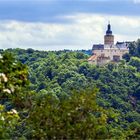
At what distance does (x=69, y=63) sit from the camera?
157 meters

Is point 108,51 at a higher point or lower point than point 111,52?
higher

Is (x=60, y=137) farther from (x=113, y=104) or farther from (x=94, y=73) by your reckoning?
(x=94, y=73)

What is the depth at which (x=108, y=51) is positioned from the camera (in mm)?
181500

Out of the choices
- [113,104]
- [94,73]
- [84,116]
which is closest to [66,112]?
[84,116]

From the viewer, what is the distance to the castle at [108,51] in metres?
172

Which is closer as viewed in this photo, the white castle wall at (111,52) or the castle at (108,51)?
the castle at (108,51)

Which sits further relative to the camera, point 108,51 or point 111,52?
point 111,52

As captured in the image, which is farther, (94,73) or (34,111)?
(94,73)

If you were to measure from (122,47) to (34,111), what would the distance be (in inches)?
6593

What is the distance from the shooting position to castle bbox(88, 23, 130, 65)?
172 metres

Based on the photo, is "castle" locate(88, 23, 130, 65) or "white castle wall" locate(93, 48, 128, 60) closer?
"castle" locate(88, 23, 130, 65)

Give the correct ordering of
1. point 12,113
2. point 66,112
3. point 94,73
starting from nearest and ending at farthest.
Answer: point 12,113 < point 66,112 < point 94,73

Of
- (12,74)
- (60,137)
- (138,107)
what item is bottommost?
(138,107)

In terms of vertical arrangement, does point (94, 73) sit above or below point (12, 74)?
below
